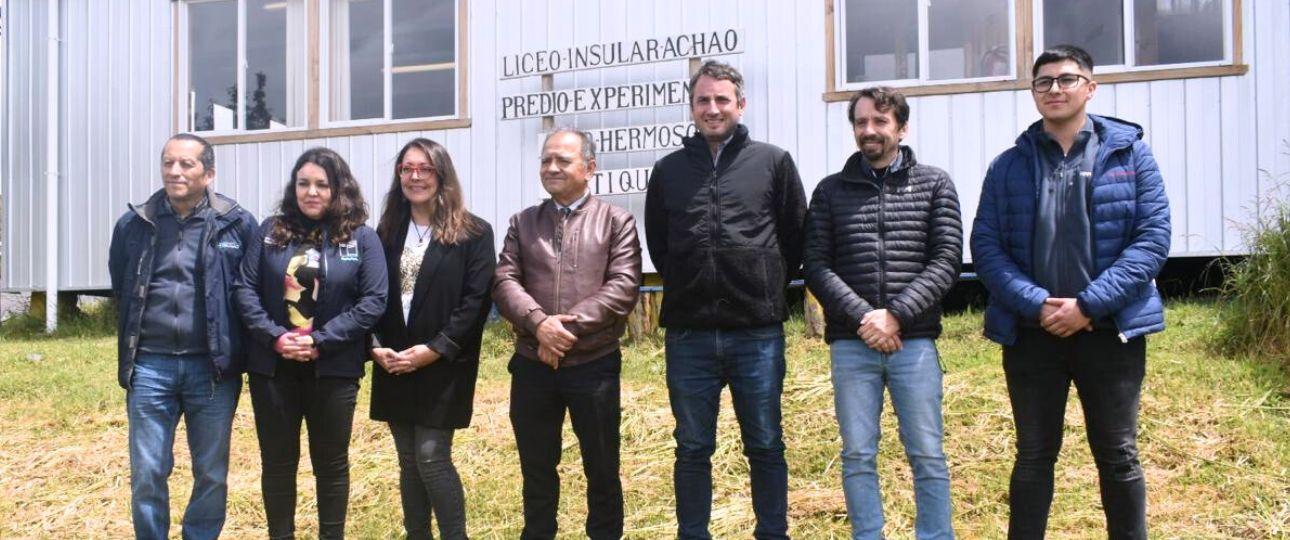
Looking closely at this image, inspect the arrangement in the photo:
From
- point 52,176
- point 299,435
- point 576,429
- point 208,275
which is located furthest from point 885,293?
point 52,176

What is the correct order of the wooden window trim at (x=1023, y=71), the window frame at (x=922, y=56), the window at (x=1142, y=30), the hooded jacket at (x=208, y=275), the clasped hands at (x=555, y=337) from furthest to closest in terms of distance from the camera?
the window frame at (x=922, y=56) < the window at (x=1142, y=30) < the wooden window trim at (x=1023, y=71) < the hooded jacket at (x=208, y=275) < the clasped hands at (x=555, y=337)

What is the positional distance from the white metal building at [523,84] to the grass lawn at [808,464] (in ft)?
6.83

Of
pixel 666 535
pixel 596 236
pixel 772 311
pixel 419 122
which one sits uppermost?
pixel 419 122

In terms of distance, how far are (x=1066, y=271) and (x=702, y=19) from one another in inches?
231

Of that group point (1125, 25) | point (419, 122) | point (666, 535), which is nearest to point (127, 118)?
point (419, 122)

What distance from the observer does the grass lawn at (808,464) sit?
16.1ft

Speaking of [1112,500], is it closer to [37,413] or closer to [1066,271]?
[1066,271]

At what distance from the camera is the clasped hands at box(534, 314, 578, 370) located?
4.03 meters

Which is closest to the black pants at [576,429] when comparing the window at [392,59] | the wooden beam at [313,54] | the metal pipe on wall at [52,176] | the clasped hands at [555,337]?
the clasped hands at [555,337]

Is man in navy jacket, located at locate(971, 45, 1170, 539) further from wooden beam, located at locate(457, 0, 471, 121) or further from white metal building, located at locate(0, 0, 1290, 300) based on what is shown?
wooden beam, located at locate(457, 0, 471, 121)

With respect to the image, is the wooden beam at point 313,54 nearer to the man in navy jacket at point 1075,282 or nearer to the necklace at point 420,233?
the necklace at point 420,233

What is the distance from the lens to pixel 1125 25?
851cm

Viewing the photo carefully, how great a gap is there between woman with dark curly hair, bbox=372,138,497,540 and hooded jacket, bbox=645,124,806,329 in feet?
2.42

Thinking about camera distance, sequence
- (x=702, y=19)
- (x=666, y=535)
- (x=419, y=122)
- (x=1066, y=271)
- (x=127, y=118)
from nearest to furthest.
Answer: (x=1066, y=271) → (x=666, y=535) → (x=702, y=19) → (x=419, y=122) → (x=127, y=118)
